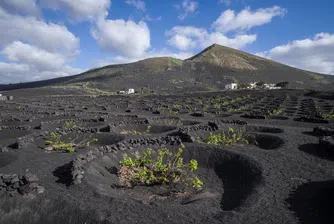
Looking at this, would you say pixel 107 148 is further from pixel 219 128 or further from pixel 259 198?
pixel 219 128

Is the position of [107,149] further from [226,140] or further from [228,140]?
[228,140]

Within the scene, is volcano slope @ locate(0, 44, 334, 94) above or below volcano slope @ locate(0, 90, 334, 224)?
above

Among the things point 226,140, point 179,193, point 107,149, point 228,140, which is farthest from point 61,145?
point 228,140

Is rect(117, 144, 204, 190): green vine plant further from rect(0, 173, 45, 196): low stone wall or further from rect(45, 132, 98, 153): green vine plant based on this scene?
rect(45, 132, 98, 153): green vine plant

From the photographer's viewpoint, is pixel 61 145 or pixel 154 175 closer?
pixel 154 175

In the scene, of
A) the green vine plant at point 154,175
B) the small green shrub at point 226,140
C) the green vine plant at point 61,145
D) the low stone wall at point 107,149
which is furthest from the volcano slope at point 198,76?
the green vine plant at point 154,175

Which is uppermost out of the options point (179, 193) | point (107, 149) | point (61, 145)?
point (107, 149)

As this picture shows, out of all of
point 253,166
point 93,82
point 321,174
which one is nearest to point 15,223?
point 253,166

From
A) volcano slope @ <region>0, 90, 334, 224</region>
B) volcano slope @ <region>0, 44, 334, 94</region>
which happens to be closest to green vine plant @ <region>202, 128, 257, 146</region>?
volcano slope @ <region>0, 90, 334, 224</region>

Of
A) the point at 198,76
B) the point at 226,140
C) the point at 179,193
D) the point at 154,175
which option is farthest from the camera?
the point at 198,76
